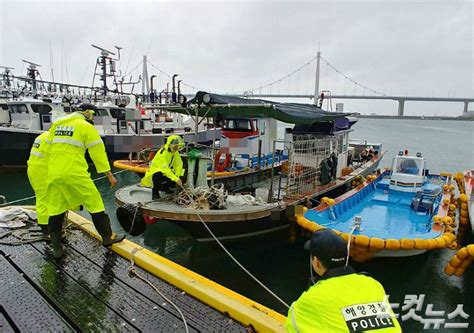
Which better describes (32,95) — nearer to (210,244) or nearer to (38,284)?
(210,244)

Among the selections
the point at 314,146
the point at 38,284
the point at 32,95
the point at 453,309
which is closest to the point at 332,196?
the point at 314,146

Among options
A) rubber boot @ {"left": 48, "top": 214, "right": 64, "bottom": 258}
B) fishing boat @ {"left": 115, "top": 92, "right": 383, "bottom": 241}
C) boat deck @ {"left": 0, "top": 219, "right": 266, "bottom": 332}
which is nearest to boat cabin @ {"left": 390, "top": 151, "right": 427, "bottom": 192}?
fishing boat @ {"left": 115, "top": 92, "right": 383, "bottom": 241}

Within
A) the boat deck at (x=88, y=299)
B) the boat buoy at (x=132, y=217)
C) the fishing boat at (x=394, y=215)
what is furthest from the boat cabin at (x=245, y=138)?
the boat deck at (x=88, y=299)

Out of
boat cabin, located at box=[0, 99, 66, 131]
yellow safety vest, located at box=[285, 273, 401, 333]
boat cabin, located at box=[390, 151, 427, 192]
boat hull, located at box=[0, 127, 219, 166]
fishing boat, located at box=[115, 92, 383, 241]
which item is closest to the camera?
yellow safety vest, located at box=[285, 273, 401, 333]

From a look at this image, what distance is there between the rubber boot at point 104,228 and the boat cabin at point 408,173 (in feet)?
23.3

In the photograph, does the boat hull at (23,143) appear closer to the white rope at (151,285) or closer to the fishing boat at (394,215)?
the fishing boat at (394,215)

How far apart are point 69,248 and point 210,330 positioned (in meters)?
2.19

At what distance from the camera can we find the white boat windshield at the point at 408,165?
862 cm

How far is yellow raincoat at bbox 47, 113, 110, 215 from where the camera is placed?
3367 mm

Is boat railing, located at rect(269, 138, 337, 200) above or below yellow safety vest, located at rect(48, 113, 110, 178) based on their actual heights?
below

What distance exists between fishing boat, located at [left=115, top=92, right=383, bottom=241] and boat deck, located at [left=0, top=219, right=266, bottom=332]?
1.70m

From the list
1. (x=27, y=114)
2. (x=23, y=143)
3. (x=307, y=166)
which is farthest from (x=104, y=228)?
(x=27, y=114)

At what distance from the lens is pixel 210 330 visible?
2539 millimetres

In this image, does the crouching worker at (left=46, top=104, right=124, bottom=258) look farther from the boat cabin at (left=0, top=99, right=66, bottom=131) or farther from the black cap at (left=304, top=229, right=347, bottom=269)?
the boat cabin at (left=0, top=99, right=66, bottom=131)
